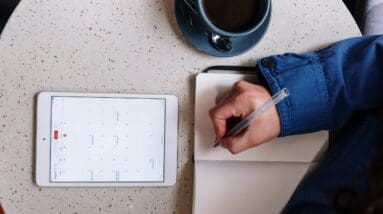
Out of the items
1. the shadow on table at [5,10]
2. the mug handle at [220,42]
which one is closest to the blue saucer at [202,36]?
the mug handle at [220,42]


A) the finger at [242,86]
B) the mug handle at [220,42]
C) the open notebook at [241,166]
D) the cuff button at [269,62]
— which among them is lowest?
the open notebook at [241,166]

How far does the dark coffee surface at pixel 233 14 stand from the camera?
23.4 inches

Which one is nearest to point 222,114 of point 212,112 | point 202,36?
point 212,112

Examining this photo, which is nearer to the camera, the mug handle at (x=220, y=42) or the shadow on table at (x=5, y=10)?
the mug handle at (x=220, y=42)

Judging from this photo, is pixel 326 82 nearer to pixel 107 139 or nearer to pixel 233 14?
pixel 233 14

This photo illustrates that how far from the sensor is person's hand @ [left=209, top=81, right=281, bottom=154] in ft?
2.02

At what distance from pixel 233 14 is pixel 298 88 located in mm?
141

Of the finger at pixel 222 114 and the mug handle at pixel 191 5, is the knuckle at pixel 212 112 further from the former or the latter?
the mug handle at pixel 191 5

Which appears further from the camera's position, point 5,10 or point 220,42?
point 5,10

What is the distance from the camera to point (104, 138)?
0.63 meters

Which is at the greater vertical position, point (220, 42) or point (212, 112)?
point (220, 42)

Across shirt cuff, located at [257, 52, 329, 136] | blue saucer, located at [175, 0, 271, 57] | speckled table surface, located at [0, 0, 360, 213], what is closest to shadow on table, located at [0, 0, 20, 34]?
speckled table surface, located at [0, 0, 360, 213]

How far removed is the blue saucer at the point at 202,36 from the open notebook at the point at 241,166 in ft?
0.12

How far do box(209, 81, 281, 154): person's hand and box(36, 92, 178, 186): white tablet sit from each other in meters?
0.07
